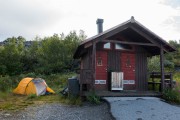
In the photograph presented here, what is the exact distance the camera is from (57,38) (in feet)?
92.7

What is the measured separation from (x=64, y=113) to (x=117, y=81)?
4418 mm

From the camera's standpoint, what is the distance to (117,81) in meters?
12.8

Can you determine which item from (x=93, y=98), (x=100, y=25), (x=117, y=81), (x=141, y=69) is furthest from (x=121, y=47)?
(x=93, y=98)

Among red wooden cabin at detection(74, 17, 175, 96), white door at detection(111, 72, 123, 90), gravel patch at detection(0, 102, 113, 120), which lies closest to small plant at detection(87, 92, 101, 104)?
gravel patch at detection(0, 102, 113, 120)

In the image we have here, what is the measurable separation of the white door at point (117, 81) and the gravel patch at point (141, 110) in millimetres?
2267

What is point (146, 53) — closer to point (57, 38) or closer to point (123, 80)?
point (123, 80)

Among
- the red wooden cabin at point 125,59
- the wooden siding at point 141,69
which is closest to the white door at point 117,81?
the red wooden cabin at point 125,59

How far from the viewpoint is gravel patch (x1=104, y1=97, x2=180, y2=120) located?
789 cm

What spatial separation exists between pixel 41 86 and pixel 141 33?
7.60 meters

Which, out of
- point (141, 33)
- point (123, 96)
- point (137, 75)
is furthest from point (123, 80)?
point (141, 33)

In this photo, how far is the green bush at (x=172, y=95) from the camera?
1131cm

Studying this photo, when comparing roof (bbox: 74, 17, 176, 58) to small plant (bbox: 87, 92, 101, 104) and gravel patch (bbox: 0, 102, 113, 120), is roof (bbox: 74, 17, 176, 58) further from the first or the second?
gravel patch (bbox: 0, 102, 113, 120)

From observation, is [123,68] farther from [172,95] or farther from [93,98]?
[93,98]

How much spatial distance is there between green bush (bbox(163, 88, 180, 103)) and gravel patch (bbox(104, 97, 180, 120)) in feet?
4.67
